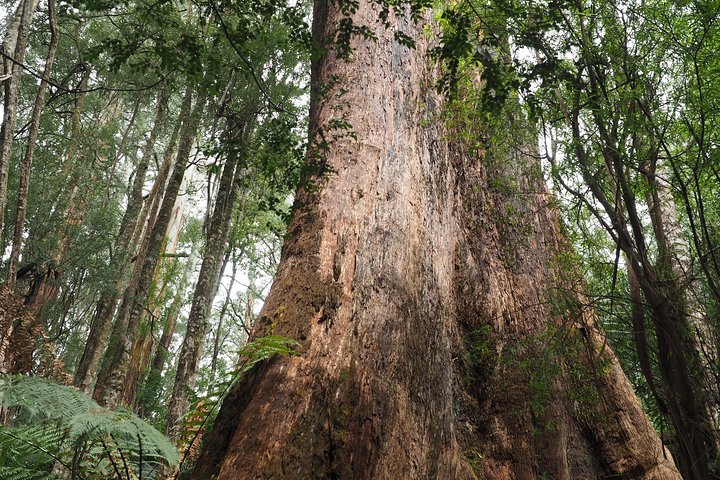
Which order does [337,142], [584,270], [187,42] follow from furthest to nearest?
[584,270], [337,142], [187,42]

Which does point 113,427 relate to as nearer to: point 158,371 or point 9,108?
point 9,108

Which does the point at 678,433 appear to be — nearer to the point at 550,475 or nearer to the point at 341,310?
the point at 550,475

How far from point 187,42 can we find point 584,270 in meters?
3.41

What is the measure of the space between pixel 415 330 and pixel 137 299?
548 centimetres

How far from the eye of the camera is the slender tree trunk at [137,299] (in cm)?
602

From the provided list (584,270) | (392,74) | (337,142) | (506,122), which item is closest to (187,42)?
(337,142)

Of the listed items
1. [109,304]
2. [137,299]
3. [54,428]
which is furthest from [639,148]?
[109,304]

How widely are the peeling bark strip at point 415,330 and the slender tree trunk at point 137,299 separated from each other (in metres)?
3.56

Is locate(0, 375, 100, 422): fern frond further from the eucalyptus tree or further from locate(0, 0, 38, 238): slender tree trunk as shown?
locate(0, 0, 38, 238): slender tree trunk

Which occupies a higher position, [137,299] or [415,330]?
[137,299]

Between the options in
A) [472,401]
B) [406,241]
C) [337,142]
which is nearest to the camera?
[406,241]

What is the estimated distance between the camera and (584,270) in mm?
4281

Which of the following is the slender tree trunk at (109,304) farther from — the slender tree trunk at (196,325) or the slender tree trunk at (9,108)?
the slender tree trunk at (9,108)

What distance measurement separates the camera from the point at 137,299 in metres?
7.17
